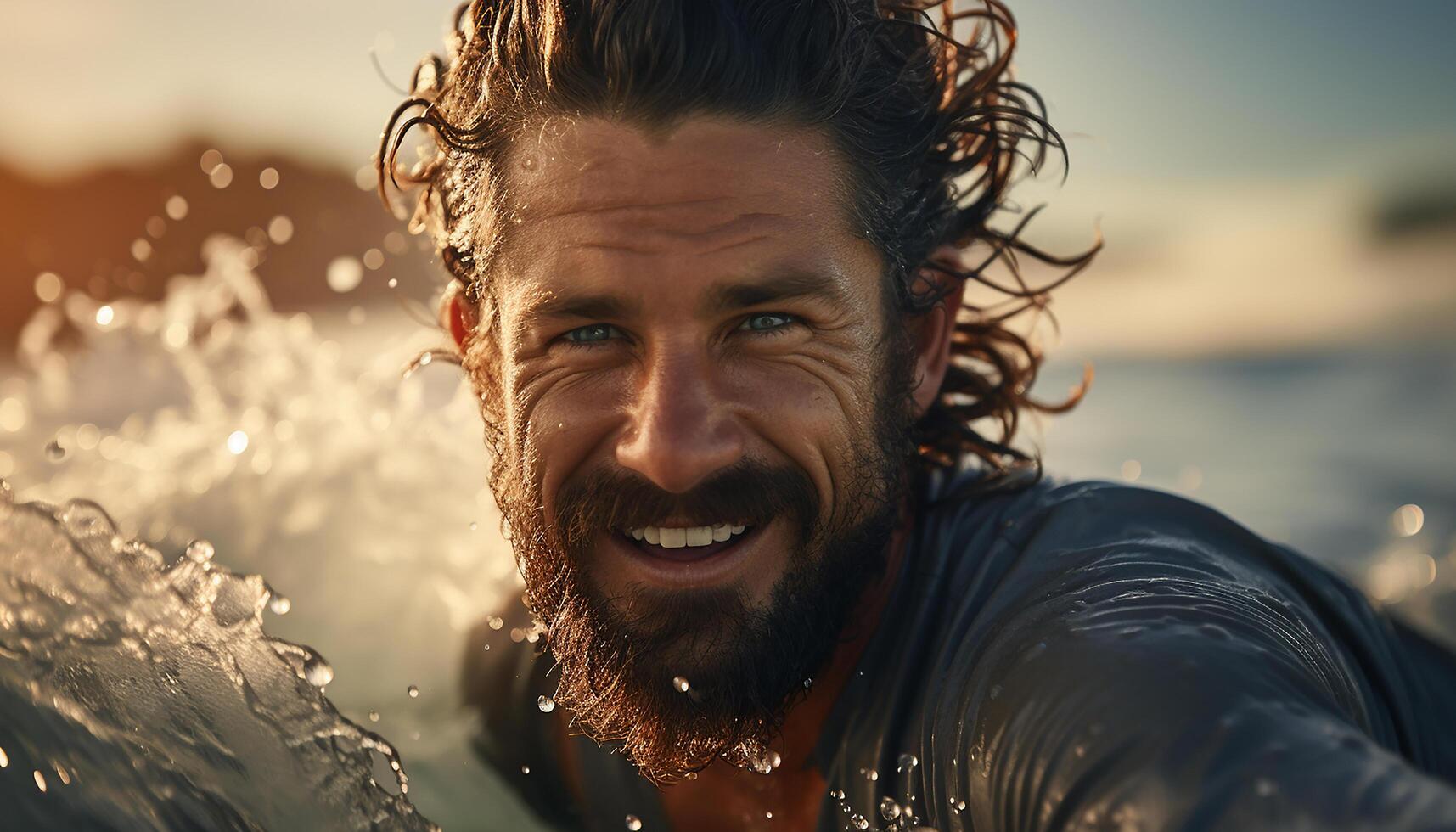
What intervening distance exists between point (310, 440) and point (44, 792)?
3.22 m

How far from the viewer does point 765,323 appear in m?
2.21

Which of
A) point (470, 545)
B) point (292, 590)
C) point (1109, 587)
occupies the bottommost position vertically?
point (292, 590)

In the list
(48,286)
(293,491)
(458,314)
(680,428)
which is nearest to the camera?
(680,428)

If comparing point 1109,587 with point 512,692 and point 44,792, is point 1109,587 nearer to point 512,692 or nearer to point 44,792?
point 44,792

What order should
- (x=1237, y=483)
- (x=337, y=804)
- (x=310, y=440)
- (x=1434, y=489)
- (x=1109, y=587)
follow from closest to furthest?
(x=1109, y=587), (x=337, y=804), (x=310, y=440), (x=1434, y=489), (x=1237, y=483)

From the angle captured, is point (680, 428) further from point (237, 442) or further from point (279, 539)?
point (237, 442)

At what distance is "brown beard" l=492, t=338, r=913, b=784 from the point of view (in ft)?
7.23

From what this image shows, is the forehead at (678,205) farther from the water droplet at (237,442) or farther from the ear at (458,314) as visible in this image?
the water droplet at (237,442)

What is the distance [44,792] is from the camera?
2.00 m

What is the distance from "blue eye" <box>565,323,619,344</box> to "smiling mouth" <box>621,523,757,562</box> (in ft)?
1.31

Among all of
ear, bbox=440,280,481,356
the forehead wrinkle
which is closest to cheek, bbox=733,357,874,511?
the forehead wrinkle

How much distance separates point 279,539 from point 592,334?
2780 mm

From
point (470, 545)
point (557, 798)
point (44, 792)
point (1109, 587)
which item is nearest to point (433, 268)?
point (470, 545)

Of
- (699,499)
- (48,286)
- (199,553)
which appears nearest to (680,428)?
(699,499)
